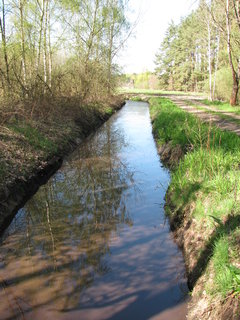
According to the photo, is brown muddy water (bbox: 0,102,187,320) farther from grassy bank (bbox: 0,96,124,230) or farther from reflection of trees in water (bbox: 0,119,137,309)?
grassy bank (bbox: 0,96,124,230)

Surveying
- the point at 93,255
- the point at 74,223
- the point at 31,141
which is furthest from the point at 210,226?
the point at 31,141

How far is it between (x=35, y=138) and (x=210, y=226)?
614 centimetres

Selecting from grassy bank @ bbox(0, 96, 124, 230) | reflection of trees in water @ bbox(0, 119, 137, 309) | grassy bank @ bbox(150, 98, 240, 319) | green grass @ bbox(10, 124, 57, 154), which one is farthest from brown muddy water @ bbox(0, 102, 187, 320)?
green grass @ bbox(10, 124, 57, 154)

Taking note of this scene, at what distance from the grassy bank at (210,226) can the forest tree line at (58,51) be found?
20.6 ft

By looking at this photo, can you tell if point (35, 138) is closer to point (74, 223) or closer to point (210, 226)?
point (74, 223)

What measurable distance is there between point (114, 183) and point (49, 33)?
30.8ft

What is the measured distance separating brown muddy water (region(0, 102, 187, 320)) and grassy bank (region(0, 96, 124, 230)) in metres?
0.45

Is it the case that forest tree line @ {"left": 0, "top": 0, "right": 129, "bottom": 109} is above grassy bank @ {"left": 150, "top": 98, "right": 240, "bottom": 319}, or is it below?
above

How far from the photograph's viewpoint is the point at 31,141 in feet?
27.2

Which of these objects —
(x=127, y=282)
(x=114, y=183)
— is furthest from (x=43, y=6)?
(x=127, y=282)

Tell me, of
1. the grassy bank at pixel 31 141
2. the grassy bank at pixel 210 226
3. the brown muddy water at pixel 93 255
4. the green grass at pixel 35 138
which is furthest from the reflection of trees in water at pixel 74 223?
the grassy bank at pixel 210 226

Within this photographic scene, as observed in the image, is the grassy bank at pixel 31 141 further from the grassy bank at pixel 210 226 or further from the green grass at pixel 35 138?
the grassy bank at pixel 210 226

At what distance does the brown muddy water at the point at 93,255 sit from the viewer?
135 inches

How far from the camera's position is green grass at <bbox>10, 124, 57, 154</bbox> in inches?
327
